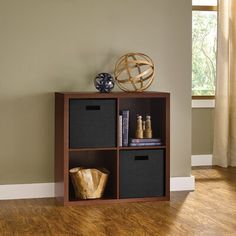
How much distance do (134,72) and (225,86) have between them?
5.36 feet

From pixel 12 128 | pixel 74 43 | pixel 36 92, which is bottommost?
pixel 12 128

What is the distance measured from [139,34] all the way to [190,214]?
1589 mm

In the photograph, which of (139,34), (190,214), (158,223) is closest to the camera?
(158,223)

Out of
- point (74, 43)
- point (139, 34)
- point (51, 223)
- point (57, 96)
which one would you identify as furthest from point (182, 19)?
point (51, 223)

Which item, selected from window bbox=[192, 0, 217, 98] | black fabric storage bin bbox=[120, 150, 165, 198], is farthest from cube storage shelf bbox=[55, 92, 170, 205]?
window bbox=[192, 0, 217, 98]

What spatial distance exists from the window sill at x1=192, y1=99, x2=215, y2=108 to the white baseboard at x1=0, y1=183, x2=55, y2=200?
A: 7.13 feet

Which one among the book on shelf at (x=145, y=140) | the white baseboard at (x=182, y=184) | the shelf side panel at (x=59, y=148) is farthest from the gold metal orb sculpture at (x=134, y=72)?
the white baseboard at (x=182, y=184)

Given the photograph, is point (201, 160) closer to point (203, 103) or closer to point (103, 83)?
point (203, 103)

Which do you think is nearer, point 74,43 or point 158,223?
point 158,223

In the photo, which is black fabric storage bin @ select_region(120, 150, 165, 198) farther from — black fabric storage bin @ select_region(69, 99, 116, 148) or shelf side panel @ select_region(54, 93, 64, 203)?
shelf side panel @ select_region(54, 93, 64, 203)

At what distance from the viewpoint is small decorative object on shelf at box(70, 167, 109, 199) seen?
4426 mm

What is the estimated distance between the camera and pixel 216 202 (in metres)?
4.49

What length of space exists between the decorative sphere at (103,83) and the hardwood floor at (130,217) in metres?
0.88

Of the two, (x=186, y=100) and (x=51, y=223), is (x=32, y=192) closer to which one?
(x=51, y=223)
